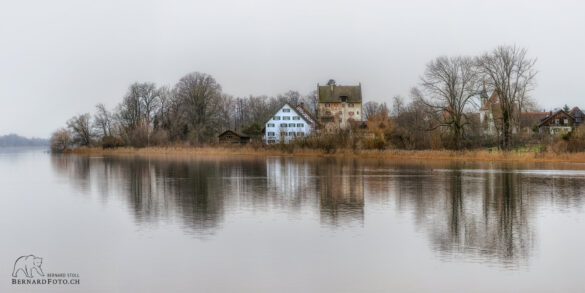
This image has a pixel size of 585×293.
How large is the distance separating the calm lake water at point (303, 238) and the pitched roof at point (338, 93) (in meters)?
97.3

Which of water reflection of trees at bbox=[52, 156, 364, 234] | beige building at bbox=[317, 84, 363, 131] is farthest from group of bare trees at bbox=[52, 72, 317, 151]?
water reflection of trees at bbox=[52, 156, 364, 234]

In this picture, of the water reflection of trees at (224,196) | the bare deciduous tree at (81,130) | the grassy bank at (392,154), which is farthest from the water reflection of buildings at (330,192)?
the bare deciduous tree at (81,130)

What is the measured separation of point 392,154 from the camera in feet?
193

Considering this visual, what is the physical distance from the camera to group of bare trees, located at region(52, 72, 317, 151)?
313 feet

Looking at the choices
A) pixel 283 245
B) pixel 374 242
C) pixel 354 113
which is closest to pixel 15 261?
pixel 283 245

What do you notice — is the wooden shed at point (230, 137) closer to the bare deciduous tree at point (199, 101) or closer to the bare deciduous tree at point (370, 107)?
the bare deciduous tree at point (199, 101)

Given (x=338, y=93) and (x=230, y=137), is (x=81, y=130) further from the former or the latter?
(x=338, y=93)

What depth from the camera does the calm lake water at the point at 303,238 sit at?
10.9m

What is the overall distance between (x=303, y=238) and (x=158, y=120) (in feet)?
A: 295

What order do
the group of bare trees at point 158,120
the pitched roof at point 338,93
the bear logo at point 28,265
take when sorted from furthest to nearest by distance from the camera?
the pitched roof at point 338,93, the group of bare trees at point 158,120, the bear logo at point 28,265

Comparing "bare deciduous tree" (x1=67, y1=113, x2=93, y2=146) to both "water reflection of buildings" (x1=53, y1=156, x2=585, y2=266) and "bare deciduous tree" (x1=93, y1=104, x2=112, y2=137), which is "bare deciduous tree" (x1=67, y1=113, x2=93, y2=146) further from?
"water reflection of buildings" (x1=53, y1=156, x2=585, y2=266)

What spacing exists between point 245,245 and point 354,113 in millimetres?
111120

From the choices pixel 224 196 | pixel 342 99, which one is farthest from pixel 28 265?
pixel 342 99

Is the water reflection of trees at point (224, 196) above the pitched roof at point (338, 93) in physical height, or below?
below
